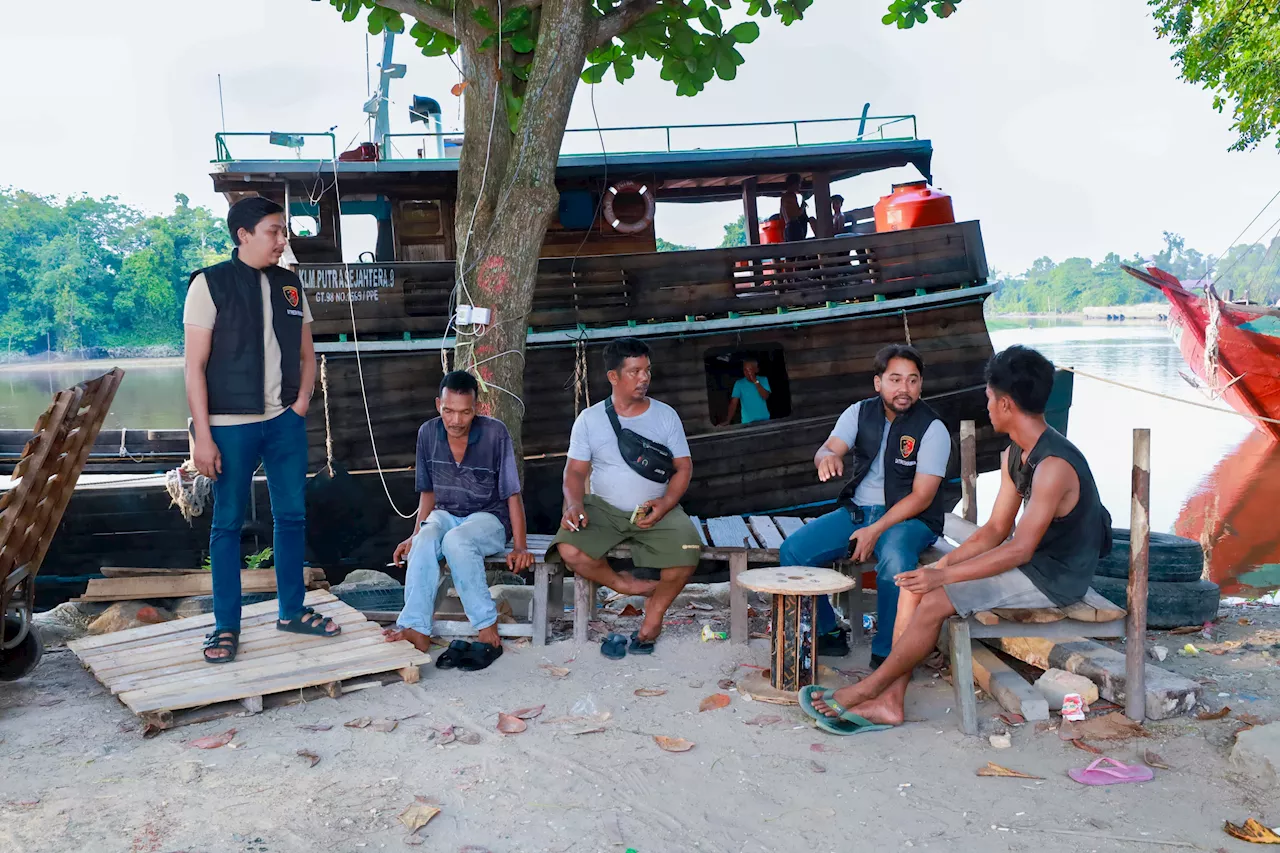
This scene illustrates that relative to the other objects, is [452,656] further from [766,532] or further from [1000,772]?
[1000,772]

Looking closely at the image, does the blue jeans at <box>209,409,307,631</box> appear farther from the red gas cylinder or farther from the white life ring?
the red gas cylinder

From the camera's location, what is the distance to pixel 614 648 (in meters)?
4.71

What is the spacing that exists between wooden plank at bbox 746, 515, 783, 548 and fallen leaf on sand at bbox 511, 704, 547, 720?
170cm

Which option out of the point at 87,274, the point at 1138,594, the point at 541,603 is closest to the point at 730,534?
the point at 541,603

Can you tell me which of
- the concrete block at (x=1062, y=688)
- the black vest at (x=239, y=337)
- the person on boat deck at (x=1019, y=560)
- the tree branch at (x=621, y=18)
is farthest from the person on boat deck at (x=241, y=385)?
the concrete block at (x=1062, y=688)

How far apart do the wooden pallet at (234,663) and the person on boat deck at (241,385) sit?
193mm

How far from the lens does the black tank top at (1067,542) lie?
12.0 feet

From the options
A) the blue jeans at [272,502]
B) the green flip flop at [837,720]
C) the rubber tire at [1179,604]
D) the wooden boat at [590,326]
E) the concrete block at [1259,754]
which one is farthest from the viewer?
the wooden boat at [590,326]

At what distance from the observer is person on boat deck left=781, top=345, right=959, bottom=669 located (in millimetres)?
4348

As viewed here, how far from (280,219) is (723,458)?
18.5ft

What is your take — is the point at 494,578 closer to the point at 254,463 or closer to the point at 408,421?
the point at 408,421

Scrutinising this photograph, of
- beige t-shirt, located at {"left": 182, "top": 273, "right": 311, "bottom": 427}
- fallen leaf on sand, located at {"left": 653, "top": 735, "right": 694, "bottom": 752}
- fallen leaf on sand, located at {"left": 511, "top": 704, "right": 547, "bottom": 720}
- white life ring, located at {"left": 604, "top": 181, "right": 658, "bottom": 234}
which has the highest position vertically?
white life ring, located at {"left": 604, "top": 181, "right": 658, "bottom": 234}

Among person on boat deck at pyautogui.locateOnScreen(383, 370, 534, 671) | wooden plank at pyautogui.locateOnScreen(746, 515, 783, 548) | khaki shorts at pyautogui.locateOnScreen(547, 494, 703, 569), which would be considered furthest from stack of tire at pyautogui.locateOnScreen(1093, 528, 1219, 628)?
person on boat deck at pyautogui.locateOnScreen(383, 370, 534, 671)

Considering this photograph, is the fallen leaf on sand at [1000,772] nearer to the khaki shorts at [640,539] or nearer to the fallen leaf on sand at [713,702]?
the fallen leaf on sand at [713,702]
